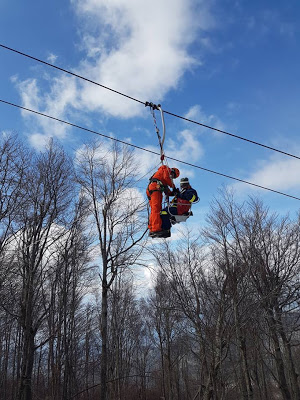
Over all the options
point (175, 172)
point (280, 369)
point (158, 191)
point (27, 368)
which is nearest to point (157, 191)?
point (158, 191)

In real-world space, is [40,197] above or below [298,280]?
above

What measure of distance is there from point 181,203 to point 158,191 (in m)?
0.56

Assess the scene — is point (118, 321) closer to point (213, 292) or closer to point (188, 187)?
point (213, 292)

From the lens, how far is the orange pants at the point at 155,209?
6090 mm

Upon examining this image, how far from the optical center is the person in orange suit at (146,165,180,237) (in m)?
6.11

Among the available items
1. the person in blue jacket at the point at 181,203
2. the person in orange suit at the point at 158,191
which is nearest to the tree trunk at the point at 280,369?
the person in blue jacket at the point at 181,203

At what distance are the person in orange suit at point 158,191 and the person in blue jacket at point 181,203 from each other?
14cm

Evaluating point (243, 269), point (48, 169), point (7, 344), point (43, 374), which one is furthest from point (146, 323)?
point (48, 169)

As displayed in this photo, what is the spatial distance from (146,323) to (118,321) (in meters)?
5.75

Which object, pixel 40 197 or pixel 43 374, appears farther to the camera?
pixel 43 374

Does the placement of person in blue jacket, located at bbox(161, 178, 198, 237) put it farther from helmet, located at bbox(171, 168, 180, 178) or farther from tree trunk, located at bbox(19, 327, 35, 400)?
tree trunk, located at bbox(19, 327, 35, 400)

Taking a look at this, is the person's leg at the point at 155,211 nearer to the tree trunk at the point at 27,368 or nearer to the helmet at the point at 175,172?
the helmet at the point at 175,172

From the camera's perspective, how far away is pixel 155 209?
6.19 metres

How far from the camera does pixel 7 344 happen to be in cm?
2994
